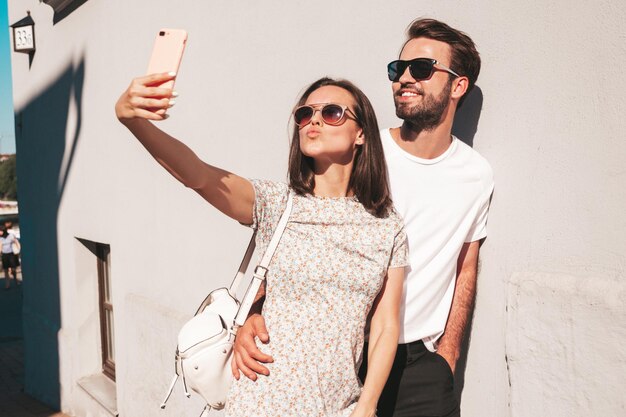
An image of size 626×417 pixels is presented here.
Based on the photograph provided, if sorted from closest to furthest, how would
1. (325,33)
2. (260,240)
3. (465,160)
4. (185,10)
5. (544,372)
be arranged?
1. (260,240)
2. (544,372)
3. (465,160)
4. (325,33)
5. (185,10)

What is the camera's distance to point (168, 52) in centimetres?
159

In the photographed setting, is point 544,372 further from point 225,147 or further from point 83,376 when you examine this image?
point 83,376

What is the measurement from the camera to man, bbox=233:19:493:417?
2145mm

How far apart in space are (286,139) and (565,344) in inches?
76.3

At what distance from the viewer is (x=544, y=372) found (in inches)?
80.9

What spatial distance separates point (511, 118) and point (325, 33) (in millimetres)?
1238

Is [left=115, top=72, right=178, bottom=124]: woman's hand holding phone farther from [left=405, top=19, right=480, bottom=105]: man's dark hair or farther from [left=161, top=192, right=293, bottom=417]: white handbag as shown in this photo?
[left=405, top=19, right=480, bottom=105]: man's dark hair

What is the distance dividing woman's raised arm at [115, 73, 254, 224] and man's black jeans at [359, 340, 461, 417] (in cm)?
82

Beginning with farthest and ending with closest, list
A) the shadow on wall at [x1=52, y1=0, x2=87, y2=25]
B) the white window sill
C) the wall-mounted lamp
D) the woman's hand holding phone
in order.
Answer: the wall-mounted lamp, the shadow on wall at [x1=52, y1=0, x2=87, y2=25], the white window sill, the woman's hand holding phone

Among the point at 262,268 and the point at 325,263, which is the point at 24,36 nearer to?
the point at 262,268

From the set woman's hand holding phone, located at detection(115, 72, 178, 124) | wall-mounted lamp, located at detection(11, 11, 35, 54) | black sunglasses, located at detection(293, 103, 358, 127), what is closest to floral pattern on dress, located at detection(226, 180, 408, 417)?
black sunglasses, located at detection(293, 103, 358, 127)

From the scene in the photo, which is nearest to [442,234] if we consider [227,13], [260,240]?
[260,240]

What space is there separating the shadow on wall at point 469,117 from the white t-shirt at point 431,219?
230 mm

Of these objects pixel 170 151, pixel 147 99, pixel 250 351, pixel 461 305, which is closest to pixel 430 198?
pixel 461 305
